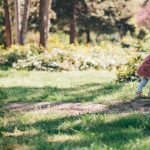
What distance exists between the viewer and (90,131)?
8.75m

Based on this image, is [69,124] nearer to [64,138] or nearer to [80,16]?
[64,138]

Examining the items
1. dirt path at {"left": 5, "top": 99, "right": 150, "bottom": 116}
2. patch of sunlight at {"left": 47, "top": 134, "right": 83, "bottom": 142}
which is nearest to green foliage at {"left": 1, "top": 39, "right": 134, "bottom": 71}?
dirt path at {"left": 5, "top": 99, "right": 150, "bottom": 116}

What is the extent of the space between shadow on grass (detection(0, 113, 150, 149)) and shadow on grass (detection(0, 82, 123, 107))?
333 cm

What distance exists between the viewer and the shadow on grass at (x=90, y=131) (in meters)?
7.65

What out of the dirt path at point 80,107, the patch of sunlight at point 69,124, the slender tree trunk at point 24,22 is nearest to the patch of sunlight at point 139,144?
the patch of sunlight at point 69,124

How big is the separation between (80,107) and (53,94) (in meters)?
2.72

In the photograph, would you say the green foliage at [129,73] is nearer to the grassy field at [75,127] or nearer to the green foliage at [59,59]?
the grassy field at [75,127]

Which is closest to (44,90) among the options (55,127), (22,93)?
(22,93)

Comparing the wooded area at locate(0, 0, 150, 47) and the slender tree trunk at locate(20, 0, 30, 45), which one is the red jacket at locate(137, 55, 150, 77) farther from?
the wooded area at locate(0, 0, 150, 47)

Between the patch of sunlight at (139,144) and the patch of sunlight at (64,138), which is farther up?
the patch of sunlight at (139,144)

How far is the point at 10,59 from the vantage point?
28.6 m

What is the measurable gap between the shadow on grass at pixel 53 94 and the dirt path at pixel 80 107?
690mm

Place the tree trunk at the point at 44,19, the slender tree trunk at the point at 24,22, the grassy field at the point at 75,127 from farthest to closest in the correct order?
1. the slender tree trunk at the point at 24,22
2. the tree trunk at the point at 44,19
3. the grassy field at the point at 75,127

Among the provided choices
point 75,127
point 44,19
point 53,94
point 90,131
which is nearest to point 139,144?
point 90,131
